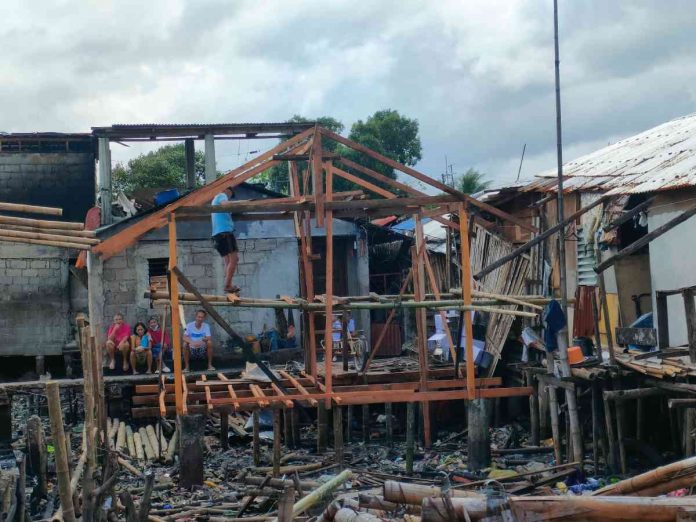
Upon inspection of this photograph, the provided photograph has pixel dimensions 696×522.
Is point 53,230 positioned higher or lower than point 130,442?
higher

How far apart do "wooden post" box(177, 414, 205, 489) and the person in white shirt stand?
563 centimetres

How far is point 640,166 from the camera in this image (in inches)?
491

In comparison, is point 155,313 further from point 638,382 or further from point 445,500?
point 445,500

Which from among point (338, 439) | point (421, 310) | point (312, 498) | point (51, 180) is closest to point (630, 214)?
point (421, 310)

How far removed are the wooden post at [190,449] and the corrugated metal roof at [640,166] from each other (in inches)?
250

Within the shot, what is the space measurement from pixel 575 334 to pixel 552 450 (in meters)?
1.85

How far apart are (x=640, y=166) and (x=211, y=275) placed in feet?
32.8

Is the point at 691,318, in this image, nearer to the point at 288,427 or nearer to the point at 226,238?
the point at 226,238

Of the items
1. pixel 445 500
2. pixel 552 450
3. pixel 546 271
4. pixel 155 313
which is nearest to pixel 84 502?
pixel 445 500

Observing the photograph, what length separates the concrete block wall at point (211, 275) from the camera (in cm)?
1884

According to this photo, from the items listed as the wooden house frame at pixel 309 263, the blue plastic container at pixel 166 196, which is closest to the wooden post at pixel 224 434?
the wooden house frame at pixel 309 263

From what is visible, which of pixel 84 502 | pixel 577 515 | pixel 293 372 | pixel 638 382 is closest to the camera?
pixel 577 515

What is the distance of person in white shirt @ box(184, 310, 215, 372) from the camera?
17.5 m

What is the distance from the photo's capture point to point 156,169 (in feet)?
102
